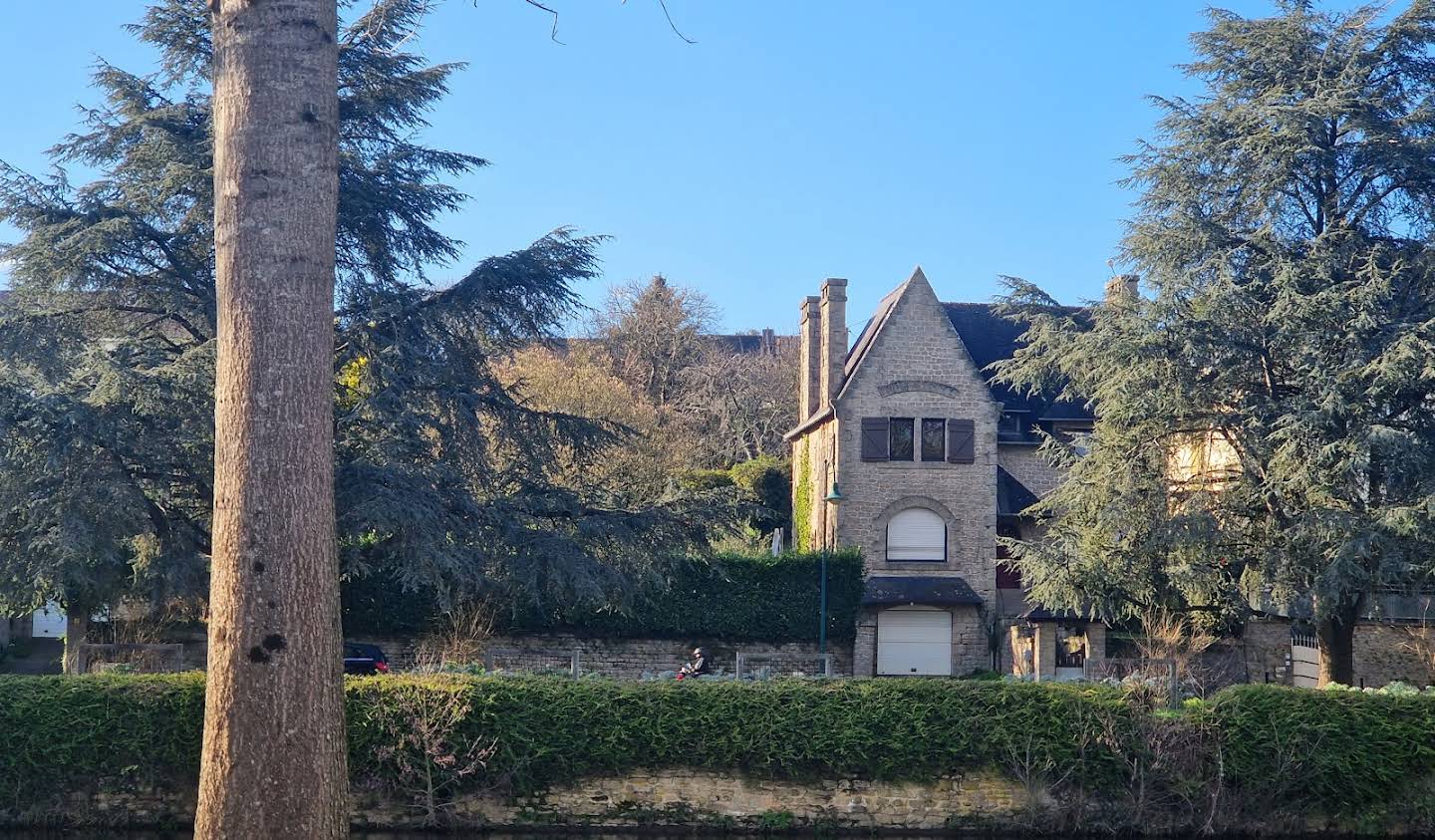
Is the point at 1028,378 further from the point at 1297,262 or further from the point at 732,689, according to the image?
the point at 732,689

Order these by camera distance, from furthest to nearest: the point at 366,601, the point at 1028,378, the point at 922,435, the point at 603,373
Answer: the point at 603,373, the point at 922,435, the point at 366,601, the point at 1028,378

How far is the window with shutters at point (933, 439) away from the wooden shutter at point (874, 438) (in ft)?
3.18

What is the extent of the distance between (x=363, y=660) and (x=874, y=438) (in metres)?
13.6

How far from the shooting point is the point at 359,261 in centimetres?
1973

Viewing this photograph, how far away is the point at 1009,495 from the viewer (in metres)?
32.0

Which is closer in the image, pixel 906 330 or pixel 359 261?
pixel 359 261

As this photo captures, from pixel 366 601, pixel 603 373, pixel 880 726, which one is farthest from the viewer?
pixel 603 373

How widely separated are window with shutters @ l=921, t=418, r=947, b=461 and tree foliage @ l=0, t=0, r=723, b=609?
40.0ft

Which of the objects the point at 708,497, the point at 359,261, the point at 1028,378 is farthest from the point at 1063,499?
the point at 359,261

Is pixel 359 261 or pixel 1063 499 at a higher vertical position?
pixel 359 261

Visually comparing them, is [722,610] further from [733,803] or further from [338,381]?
[733,803]

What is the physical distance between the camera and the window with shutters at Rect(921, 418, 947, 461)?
30609 millimetres

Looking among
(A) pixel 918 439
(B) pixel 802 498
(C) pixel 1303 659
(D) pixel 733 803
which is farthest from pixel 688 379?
(D) pixel 733 803

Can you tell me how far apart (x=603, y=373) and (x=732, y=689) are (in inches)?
931
